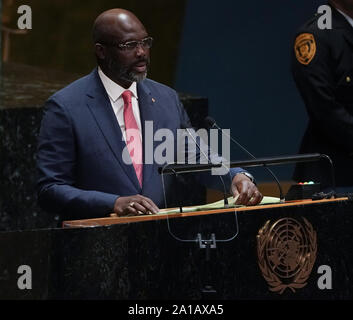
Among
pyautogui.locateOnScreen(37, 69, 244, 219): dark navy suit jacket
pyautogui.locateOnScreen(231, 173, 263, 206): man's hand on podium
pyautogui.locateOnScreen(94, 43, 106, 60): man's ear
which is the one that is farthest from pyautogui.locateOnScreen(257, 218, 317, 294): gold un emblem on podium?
pyautogui.locateOnScreen(94, 43, 106, 60): man's ear

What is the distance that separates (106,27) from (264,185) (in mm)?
2513

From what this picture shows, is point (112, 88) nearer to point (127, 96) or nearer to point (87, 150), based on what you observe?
point (127, 96)

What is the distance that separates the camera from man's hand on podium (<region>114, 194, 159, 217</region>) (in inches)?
176

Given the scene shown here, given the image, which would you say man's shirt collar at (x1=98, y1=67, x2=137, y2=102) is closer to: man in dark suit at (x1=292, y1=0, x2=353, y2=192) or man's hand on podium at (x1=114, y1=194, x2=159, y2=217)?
man's hand on podium at (x1=114, y1=194, x2=159, y2=217)

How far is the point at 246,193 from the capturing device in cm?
468

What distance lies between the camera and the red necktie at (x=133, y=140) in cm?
505

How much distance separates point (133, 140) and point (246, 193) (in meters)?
0.58

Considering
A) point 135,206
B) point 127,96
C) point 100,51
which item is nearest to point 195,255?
point 135,206

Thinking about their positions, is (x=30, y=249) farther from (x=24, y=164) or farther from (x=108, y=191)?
(x=24, y=164)

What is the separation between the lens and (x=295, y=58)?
18.3ft

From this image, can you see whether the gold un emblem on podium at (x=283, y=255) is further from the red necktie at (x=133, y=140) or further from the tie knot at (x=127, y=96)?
the tie knot at (x=127, y=96)

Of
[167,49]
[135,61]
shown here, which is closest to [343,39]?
[135,61]
